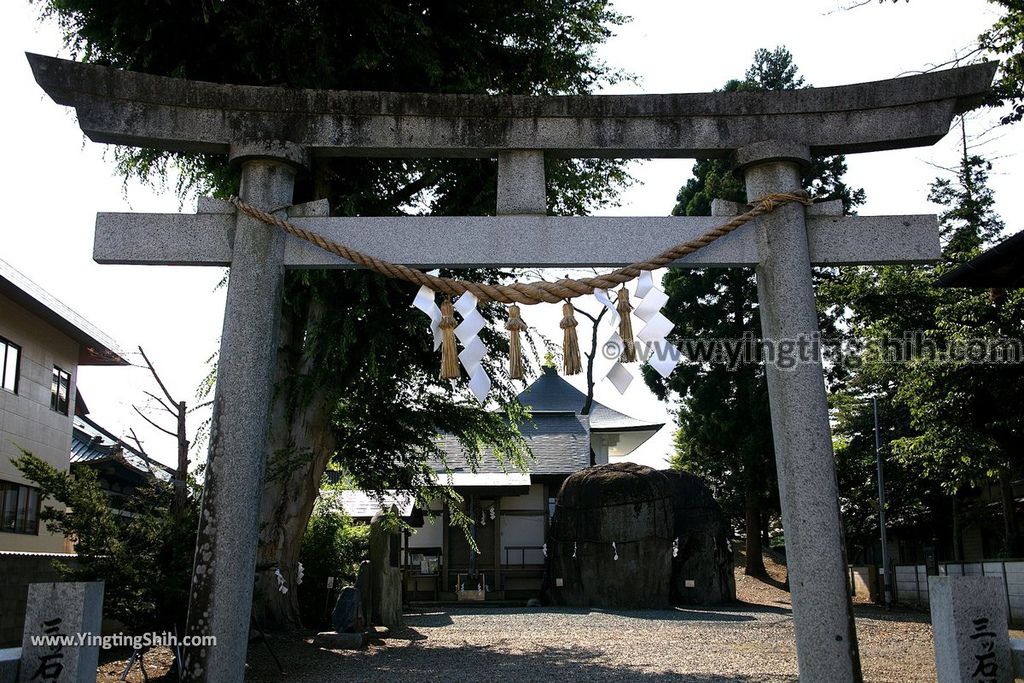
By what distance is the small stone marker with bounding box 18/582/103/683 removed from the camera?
481 centimetres

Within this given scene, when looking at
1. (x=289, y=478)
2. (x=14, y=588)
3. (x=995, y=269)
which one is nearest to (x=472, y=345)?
(x=289, y=478)

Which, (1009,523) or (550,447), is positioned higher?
(550,447)

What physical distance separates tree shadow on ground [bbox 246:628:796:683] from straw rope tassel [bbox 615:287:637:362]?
4268 mm

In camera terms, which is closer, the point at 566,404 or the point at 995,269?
the point at 995,269

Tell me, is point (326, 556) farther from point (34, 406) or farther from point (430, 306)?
point (430, 306)

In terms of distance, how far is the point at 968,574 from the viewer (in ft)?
49.7

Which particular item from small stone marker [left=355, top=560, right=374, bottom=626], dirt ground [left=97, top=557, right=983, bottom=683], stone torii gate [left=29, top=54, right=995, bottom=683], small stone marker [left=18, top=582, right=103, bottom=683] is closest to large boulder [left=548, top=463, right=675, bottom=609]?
dirt ground [left=97, top=557, right=983, bottom=683]

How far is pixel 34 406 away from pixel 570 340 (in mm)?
13018

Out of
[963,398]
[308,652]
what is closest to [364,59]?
[308,652]

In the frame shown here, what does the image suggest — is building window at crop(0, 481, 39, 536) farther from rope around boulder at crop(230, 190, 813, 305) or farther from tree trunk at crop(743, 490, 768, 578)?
tree trunk at crop(743, 490, 768, 578)

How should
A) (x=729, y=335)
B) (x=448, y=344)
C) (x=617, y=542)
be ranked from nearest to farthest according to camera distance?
(x=448, y=344), (x=617, y=542), (x=729, y=335)

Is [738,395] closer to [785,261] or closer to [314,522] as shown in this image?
[314,522]

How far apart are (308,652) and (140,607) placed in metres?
3.49

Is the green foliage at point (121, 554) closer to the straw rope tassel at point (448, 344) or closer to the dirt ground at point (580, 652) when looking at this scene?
the dirt ground at point (580, 652)
